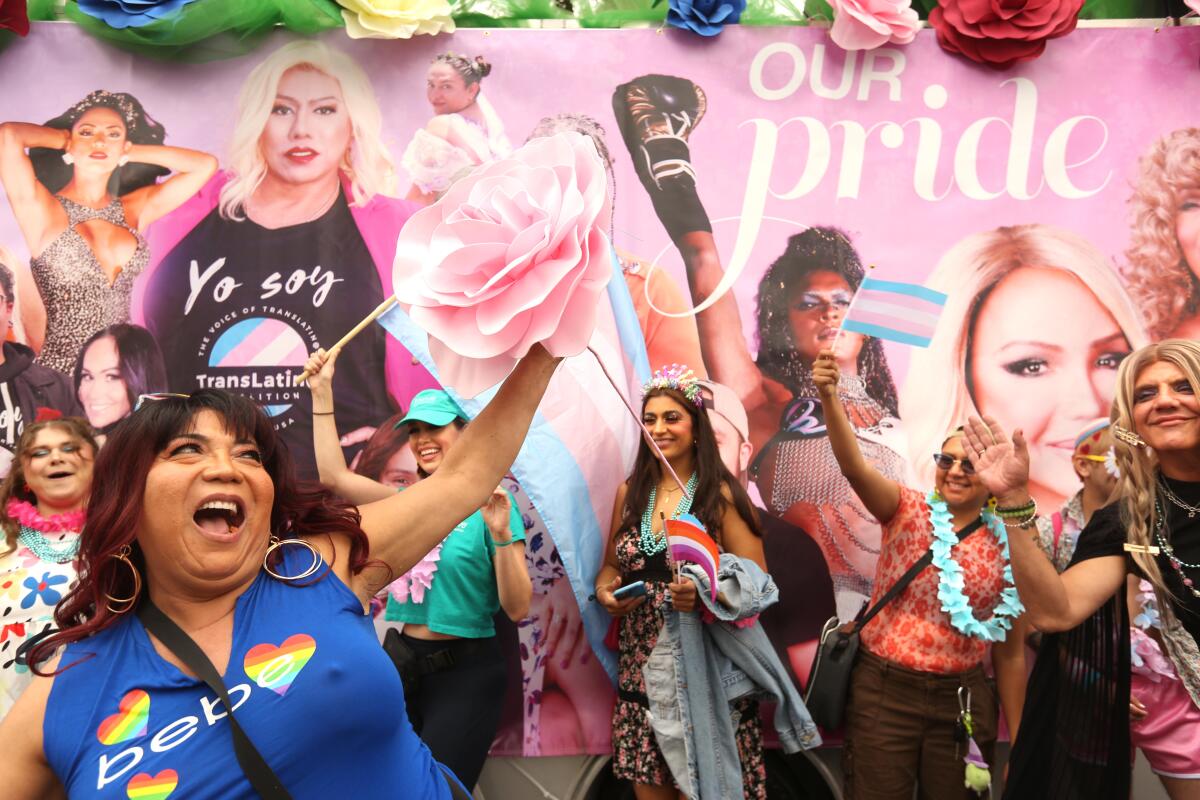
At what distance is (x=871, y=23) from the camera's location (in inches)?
145

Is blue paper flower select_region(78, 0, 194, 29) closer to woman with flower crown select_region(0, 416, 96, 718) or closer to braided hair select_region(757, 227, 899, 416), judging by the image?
woman with flower crown select_region(0, 416, 96, 718)

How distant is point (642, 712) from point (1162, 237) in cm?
274

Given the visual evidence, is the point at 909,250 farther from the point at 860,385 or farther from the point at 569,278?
the point at 569,278

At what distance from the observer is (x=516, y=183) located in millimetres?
1521

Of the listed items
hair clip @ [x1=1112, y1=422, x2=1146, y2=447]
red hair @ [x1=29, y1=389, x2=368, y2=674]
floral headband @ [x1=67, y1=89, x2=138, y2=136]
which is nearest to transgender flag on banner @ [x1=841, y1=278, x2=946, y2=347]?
hair clip @ [x1=1112, y1=422, x2=1146, y2=447]

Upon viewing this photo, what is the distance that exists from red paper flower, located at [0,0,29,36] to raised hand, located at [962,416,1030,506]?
12.2 ft

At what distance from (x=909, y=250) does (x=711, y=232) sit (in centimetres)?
79

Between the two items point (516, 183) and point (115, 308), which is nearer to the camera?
point (516, 183)

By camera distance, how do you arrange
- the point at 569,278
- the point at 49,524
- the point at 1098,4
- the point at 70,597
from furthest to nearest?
1. the point at 1098,4
2. the point at 49,524
3. the point at 70,597
4. the point at 569,278

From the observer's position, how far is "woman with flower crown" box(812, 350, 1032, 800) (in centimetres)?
312

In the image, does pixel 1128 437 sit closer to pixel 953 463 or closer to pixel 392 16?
pixel 953 463

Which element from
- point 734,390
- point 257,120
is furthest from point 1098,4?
point 257,120

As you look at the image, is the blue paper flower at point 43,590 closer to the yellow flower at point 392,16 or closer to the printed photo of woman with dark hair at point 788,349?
the yellow flower at point 392,16

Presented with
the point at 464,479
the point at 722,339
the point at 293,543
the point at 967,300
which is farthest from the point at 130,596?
the point at 967,300
